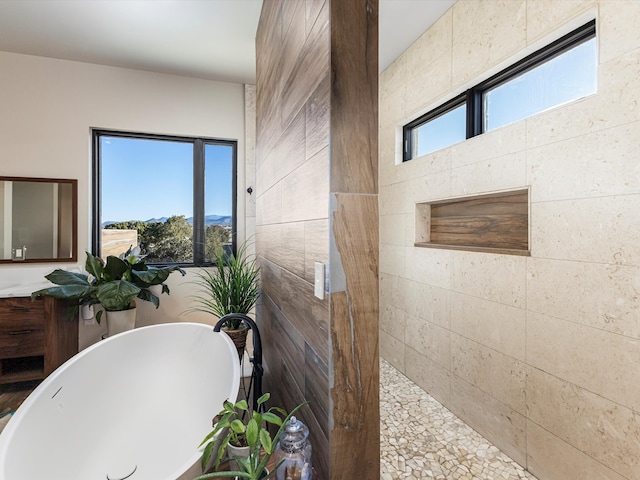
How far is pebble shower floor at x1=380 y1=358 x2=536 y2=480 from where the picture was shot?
1.74 meters

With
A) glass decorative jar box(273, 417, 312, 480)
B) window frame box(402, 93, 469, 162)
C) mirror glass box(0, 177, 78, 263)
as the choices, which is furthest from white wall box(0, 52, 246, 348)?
glass decorative jar box(273, 417, 312, 480)

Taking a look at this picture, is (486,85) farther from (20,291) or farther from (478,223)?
(20,291)

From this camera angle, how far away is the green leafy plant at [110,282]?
8.80 feet

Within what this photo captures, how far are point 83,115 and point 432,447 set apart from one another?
3860 millimetres

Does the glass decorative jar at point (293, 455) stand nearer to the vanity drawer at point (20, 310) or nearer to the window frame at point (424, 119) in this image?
the window frame at point (424, 119)

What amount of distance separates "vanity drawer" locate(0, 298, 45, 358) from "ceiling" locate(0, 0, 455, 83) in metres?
2.09

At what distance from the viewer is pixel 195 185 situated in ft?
11.6

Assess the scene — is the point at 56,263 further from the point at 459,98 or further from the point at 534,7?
the point at 534,7

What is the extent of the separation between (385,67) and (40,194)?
3.36m

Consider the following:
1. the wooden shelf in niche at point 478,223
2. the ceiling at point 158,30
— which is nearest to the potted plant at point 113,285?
the ceiling at point 158,30

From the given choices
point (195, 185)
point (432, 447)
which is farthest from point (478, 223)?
point (195, 185)

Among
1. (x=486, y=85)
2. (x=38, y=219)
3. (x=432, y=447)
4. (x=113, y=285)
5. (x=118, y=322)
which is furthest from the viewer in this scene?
(x=38, y=219)

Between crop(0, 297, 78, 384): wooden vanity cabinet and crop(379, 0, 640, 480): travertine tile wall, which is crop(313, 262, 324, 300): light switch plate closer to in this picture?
crop(379, 0, 640, 480): travertine tile wall

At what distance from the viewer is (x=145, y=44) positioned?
2789mm
